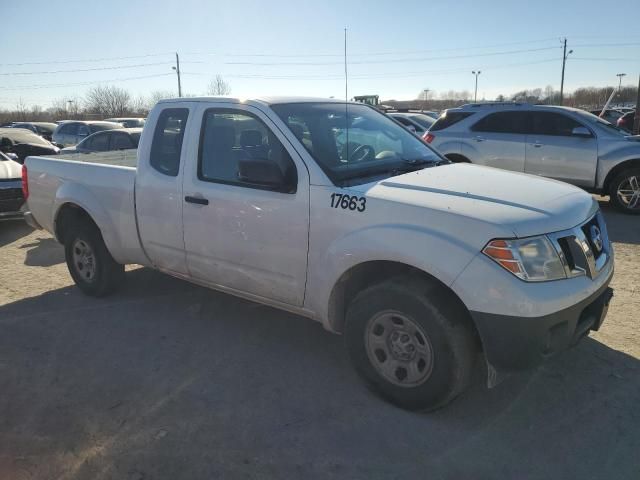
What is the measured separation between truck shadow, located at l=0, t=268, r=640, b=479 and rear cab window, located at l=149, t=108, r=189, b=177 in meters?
1.39

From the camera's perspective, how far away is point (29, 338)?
169 inches

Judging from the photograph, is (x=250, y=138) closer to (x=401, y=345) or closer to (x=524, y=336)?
(x=401, y=345)

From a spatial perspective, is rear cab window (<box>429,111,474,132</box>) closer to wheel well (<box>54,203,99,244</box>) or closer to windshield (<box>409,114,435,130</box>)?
windshield (<box>409,114,435,130</box>)

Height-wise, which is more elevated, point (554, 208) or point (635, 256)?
point (554, 208)

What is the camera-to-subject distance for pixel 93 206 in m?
4.79

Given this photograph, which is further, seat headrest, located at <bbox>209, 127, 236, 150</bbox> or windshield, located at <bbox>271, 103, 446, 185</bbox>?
seat headrest, located at <bbox>209, 127, 236, 150</bbox>

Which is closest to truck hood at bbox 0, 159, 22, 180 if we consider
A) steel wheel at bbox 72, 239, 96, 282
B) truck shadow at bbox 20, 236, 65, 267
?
truck shadow at bbox 20, 236, 65, 267

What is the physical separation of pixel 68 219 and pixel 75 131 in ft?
46.4

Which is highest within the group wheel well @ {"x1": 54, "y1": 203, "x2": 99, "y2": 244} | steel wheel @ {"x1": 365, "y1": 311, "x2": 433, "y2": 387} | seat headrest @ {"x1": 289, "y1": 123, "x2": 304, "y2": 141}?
seat headrest @ {"x1": 289, "y1": 123, "x2": 304, "y2": 141}

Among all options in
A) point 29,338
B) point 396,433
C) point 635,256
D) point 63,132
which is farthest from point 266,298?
point 63,132

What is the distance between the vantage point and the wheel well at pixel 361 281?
2955mm

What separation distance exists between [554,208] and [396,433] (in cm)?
156

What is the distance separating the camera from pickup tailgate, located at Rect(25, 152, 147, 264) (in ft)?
14.9

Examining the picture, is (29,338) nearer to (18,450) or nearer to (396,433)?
(18,450)
